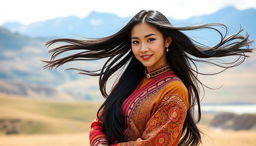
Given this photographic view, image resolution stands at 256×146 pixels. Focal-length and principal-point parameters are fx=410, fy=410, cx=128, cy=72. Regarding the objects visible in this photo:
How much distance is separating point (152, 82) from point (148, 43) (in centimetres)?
32

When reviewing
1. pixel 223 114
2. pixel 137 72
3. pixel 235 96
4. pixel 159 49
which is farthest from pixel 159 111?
pixel 235 96

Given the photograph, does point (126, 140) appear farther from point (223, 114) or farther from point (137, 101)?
point (223, 114)

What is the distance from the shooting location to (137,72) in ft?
11.3

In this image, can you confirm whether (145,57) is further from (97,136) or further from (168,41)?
(97,136)

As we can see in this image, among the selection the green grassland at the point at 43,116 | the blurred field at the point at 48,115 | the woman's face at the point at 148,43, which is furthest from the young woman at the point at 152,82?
the green grassland at the point at 43,116

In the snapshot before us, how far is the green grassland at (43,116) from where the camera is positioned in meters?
63.2

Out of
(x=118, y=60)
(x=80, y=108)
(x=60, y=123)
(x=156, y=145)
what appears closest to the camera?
(x=156, y=145)

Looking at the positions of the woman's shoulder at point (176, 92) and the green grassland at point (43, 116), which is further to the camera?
the green grassland at point (43, 116)

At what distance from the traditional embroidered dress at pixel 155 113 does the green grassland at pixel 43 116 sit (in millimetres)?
58416

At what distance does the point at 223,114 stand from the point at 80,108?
40.2 metres

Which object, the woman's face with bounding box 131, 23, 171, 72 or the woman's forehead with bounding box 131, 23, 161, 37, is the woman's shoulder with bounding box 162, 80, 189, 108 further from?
the woman's forehead with bounding box 131, 23, 161, 37

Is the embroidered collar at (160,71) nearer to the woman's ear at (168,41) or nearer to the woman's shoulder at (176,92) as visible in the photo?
the woman's ear at (168,41)

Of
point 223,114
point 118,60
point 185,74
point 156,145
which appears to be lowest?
point 156,145

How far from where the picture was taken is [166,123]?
108 inches
